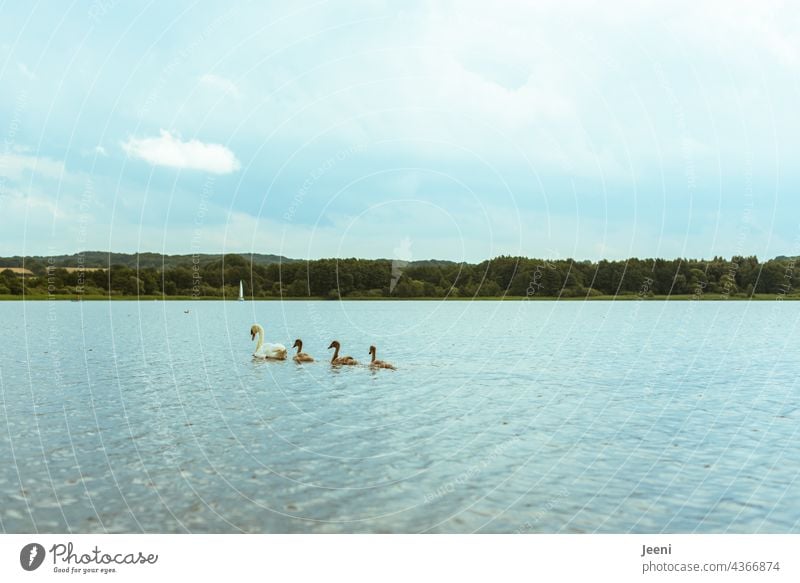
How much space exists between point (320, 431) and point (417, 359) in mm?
19002

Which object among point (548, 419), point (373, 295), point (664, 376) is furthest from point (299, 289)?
point (548, 419)

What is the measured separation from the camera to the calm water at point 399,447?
41.4 feet

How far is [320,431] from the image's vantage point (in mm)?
19125
